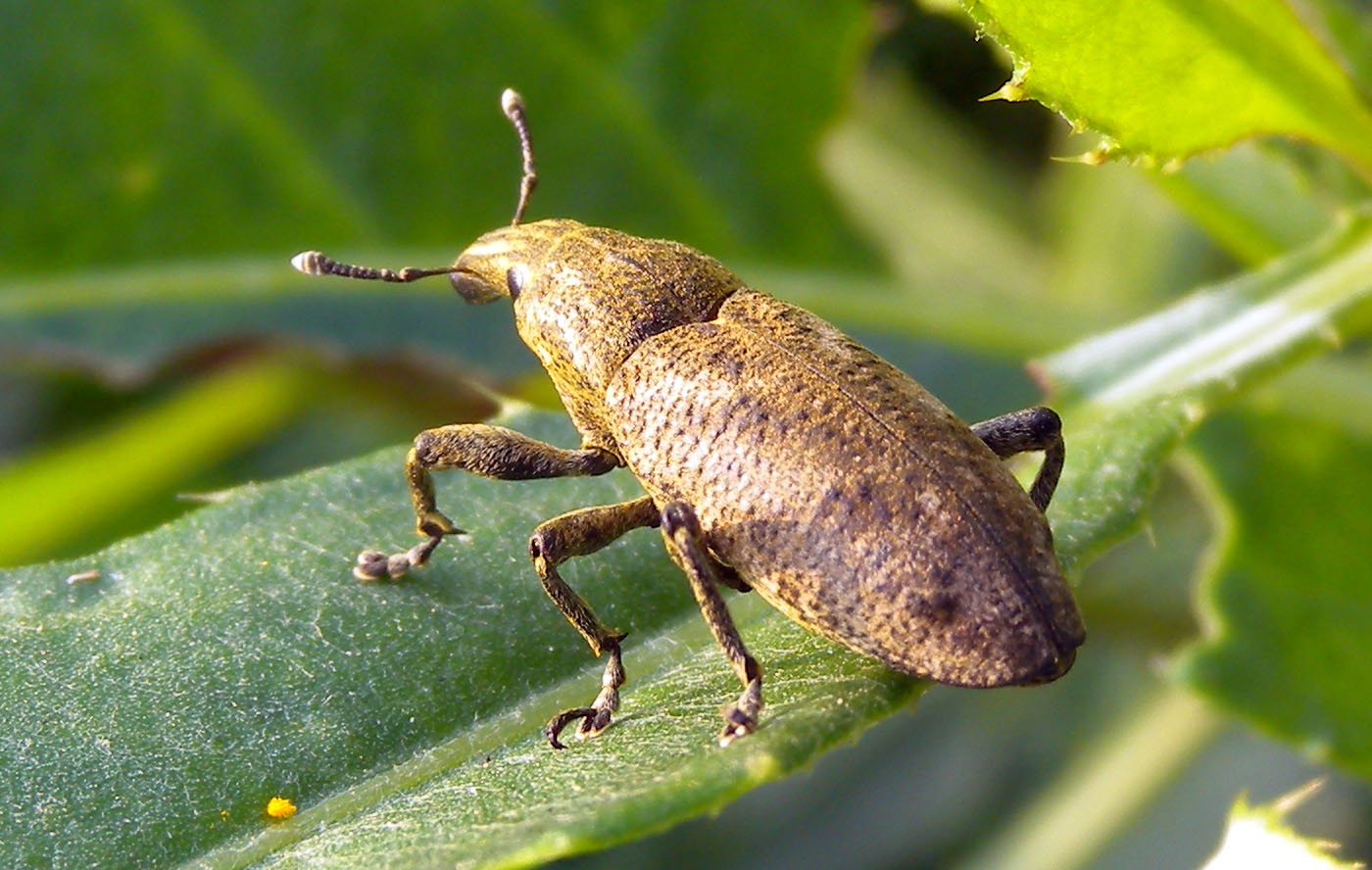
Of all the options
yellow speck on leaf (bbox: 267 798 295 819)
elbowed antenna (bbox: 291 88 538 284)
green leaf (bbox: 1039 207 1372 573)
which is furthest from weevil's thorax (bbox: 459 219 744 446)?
yellow speck on leaf (bbox: 267 798 295 819)

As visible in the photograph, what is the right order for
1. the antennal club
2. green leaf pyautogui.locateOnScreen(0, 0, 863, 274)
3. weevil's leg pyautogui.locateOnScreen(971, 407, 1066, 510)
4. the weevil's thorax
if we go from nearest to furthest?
1. weevil's leg pyautogui.locateOnScreen(971, 407, 1066, 510)
2. the weevil's thorax
3. the antennal club
4. green leaf pyautogui.locateOnScreen(0, 0, 863, 274)

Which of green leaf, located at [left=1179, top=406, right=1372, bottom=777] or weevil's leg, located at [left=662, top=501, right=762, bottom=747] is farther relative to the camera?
green leaf, located at [left=1179, top=406, right=1372, bottom=777]

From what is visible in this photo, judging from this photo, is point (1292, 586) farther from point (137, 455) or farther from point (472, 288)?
point (137, 455)

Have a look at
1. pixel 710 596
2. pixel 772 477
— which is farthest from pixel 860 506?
pixel 710 596

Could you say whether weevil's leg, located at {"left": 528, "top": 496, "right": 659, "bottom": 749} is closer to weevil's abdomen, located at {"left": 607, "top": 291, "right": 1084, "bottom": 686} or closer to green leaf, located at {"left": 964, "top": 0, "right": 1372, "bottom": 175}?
weevil's abdomen, located at {"left": 607, "top": 291, "right": 1084, "bottom": 686}

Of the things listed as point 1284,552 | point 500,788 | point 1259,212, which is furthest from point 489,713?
point 1259,212

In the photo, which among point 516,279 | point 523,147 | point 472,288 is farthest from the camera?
point 523,147

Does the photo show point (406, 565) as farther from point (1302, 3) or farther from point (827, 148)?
point (827, 148)

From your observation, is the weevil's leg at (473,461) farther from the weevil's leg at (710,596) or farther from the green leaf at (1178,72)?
the green leaf at (1178,72)
